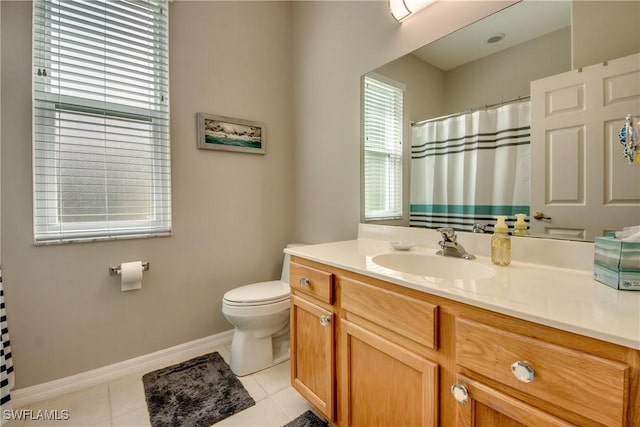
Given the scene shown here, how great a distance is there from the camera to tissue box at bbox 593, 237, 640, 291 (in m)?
0.71

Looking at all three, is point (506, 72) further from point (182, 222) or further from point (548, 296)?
point (182, 222)

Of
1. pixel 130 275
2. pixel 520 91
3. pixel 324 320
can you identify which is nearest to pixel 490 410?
pixel 324 320

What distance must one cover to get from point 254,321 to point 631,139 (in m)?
1.77

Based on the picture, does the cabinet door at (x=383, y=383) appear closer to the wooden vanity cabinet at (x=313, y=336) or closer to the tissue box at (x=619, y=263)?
the wooden vanity cabinet at (x=313, y=336)

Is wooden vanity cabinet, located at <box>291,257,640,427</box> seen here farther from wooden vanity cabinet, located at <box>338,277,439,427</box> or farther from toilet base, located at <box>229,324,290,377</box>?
toilet base, located at <box>229,324,290,377</box>

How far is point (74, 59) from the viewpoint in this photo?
158 cm

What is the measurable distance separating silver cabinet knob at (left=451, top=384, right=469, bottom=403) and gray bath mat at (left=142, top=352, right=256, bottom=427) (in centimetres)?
113

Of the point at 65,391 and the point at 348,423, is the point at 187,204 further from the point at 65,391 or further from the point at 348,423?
the point at 348,423

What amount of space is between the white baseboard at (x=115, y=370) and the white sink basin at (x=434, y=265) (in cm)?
150

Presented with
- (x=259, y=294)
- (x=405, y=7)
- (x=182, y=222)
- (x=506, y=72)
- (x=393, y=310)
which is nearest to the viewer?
(x=393, y=310)

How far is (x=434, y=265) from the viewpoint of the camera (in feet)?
4.03

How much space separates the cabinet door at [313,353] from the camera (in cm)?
118

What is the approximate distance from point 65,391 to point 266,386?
43.1 inches

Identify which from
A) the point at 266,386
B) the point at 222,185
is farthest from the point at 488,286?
the point at 222,185
